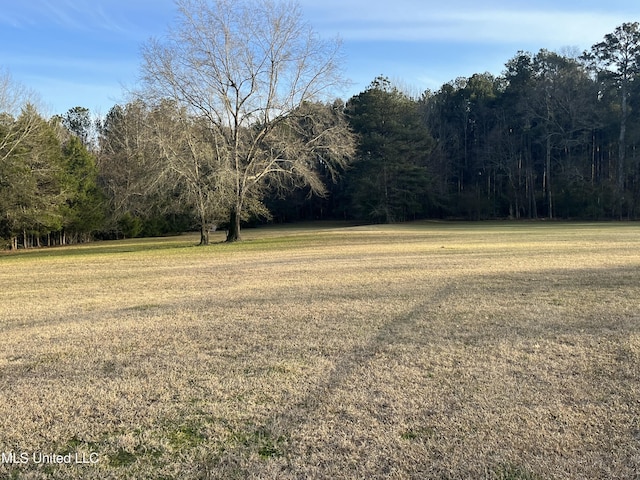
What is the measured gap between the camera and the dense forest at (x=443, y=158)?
31.5m

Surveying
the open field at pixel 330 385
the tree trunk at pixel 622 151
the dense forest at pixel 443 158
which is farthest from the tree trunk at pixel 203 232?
the tree trunk at pixel 622 151

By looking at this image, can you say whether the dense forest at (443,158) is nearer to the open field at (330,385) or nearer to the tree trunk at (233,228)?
the tree trunk at (233,228)

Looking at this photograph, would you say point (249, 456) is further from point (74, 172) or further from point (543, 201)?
point (543, 201)

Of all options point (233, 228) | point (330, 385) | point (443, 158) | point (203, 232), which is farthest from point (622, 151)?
point (330, 385)

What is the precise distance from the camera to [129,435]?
10.5 feet

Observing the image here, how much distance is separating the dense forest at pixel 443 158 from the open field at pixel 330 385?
19809 millimetres

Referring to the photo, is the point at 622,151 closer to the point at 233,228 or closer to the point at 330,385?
the point at 233,228

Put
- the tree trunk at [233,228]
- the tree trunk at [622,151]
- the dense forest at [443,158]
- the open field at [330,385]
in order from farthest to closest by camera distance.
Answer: the tree trunk at [622,151] < the dense forest at [443,158] < the tree trunk at [233,228] < the open field at [330,385]

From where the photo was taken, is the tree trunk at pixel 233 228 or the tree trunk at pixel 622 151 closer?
the tree trunk at pixel 233 228

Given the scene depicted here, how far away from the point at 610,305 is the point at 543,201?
1915 inches

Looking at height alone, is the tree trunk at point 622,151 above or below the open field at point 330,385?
above

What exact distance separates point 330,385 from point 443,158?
54149 millimetres

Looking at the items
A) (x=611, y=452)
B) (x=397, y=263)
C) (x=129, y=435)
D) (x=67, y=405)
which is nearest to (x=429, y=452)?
(x=611, y=452)

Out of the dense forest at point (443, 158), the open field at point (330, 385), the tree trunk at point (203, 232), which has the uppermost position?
the dense forest at point (443, 158)
